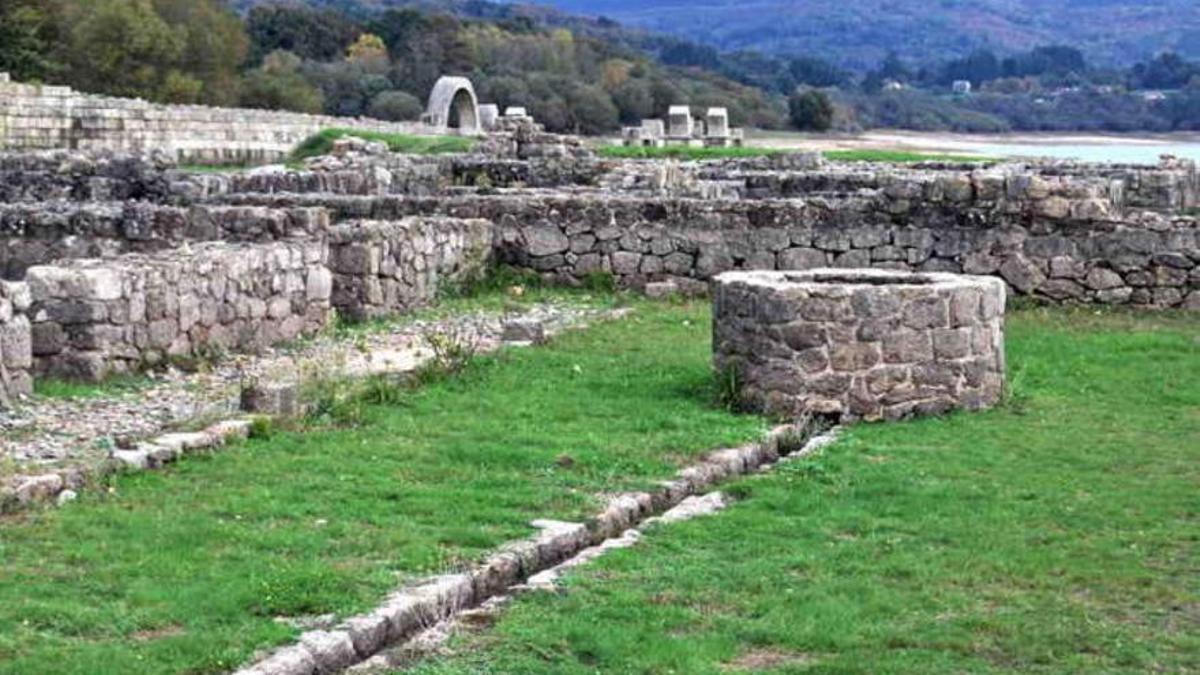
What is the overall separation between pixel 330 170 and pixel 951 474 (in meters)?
19.6

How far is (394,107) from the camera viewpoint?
284 feet

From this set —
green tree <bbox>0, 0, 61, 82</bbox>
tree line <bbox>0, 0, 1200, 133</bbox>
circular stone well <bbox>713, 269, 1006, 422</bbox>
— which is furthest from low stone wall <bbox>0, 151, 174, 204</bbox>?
tree line <bbox>0, 0, 1200, 133</bbox>

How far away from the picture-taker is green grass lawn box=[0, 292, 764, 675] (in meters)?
8.45

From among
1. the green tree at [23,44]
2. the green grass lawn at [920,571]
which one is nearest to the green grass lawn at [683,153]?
the green grass lawn at [920,571]

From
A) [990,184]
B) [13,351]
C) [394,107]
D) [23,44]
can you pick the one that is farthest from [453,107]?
[13,351]

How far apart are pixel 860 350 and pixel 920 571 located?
4.58 meters

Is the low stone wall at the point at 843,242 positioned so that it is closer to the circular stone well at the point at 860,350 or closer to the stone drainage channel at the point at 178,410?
the stone drainage channel at the point at 178,410

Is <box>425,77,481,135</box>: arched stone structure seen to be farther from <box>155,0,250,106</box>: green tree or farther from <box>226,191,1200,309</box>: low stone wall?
<box>226,191,1200,309</box>: low stone wall

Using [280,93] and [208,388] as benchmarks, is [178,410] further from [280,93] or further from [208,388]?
[280,93]

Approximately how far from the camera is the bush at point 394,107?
282 ft

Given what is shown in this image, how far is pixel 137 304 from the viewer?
1527cm

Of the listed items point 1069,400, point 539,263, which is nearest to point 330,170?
point 539,263

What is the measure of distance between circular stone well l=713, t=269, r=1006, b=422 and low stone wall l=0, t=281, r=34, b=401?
4.66 meters

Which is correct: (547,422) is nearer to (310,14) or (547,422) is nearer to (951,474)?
(951,474)
